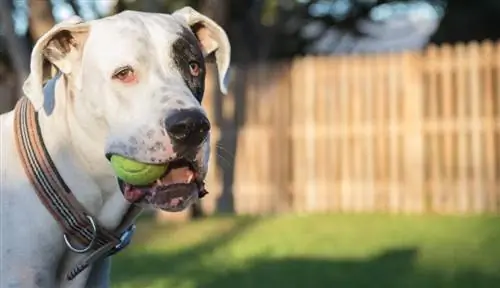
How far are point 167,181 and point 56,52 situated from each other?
0.66 metres

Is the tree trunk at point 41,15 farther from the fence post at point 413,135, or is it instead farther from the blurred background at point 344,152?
the fence post at point 413,135

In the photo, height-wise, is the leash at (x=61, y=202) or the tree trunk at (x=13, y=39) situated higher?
the leash at (x=61, y=202)

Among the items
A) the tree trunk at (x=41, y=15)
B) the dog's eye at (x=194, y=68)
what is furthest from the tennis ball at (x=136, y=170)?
the tree trunk at (x=41, y=15)

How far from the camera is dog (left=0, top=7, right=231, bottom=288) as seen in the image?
3398 millimetres

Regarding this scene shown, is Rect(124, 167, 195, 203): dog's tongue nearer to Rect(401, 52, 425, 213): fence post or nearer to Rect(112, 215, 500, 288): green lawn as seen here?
Rect(112, 215, 500, 288): green lawn

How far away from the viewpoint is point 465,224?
11820 mm

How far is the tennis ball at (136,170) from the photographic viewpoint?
3.44 m

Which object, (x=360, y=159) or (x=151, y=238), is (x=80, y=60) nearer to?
(x=151, y=238)

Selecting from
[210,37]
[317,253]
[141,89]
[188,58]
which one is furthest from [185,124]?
[317,253]

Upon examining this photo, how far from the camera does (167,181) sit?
3.50 meters

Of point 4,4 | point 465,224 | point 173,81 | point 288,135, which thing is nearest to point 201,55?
point 173,81

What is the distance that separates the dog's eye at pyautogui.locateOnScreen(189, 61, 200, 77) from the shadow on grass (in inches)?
147

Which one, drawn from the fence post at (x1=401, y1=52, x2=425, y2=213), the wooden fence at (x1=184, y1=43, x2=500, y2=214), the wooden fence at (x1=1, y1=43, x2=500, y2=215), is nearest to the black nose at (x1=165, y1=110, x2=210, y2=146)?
the wooden fence at (x1=184, y1=43, x2=500, y2=214)

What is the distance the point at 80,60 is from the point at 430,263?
17.2ft
